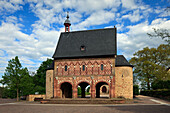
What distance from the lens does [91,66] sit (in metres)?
33.2

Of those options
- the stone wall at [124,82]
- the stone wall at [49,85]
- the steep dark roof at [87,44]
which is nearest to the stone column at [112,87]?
the stone wall at [124,82]

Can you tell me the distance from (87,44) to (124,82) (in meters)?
10.6

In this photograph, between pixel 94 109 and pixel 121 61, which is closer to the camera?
pixel 94 109

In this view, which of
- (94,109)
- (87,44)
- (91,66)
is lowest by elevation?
(94,109)

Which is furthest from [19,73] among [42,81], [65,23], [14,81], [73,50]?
[42,81]

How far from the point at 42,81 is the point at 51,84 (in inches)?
793

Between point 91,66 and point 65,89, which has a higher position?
point 91,66

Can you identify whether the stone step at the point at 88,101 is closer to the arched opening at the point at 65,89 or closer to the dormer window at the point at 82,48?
the arched opening at the point at 65,89

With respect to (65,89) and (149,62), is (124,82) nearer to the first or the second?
(65,89)

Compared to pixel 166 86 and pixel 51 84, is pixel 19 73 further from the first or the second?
pixel 166 86

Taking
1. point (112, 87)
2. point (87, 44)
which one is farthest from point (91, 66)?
point (112, 87)

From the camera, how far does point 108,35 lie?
36062mm

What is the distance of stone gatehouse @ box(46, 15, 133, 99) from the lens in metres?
32.1

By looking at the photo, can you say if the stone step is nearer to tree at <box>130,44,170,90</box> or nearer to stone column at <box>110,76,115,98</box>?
stone column at <box>110,76,115,98</box>
